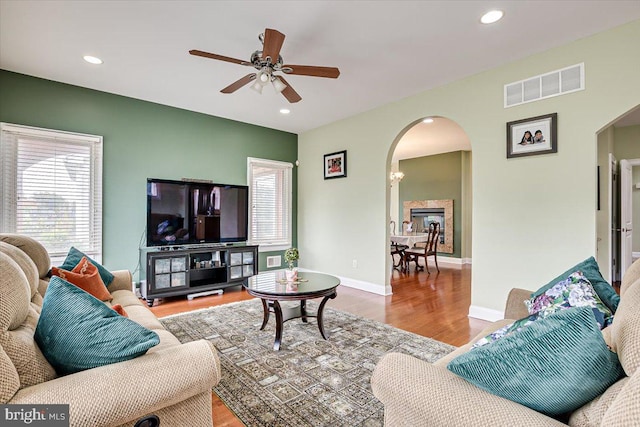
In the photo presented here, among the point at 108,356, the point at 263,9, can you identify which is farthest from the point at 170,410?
the point at 263,9

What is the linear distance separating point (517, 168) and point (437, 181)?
5103mm

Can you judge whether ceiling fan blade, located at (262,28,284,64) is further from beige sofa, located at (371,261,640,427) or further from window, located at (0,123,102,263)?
window, located at (0,123,102,263)

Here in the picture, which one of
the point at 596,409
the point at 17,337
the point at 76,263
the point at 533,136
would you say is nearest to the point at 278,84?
the point at 76,263

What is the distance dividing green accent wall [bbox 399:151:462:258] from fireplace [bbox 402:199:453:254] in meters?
0.10

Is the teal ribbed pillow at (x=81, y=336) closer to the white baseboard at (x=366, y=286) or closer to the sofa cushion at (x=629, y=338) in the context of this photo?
the sofa cushion at (x=629, y=338)

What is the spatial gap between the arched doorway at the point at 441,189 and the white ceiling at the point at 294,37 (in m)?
3.52

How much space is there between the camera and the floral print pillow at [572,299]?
1.41 metres

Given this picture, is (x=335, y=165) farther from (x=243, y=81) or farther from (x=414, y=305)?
(x=243, y=81)

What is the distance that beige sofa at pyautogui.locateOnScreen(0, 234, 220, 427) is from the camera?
95 cm

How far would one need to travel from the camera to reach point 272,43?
232cm

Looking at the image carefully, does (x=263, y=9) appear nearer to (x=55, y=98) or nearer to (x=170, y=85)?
(x=170, y=85)

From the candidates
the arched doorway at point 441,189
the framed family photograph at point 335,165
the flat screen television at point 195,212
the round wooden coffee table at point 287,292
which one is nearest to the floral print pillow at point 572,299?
the round wooden coffee table at point 287,292

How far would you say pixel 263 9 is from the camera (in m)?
2.41

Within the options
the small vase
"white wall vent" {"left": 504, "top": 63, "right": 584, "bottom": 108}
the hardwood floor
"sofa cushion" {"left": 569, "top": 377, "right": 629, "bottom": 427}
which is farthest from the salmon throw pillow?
"white wall vent" {"left": 504, "top": 63, "right": 584, "bottom": 108}
